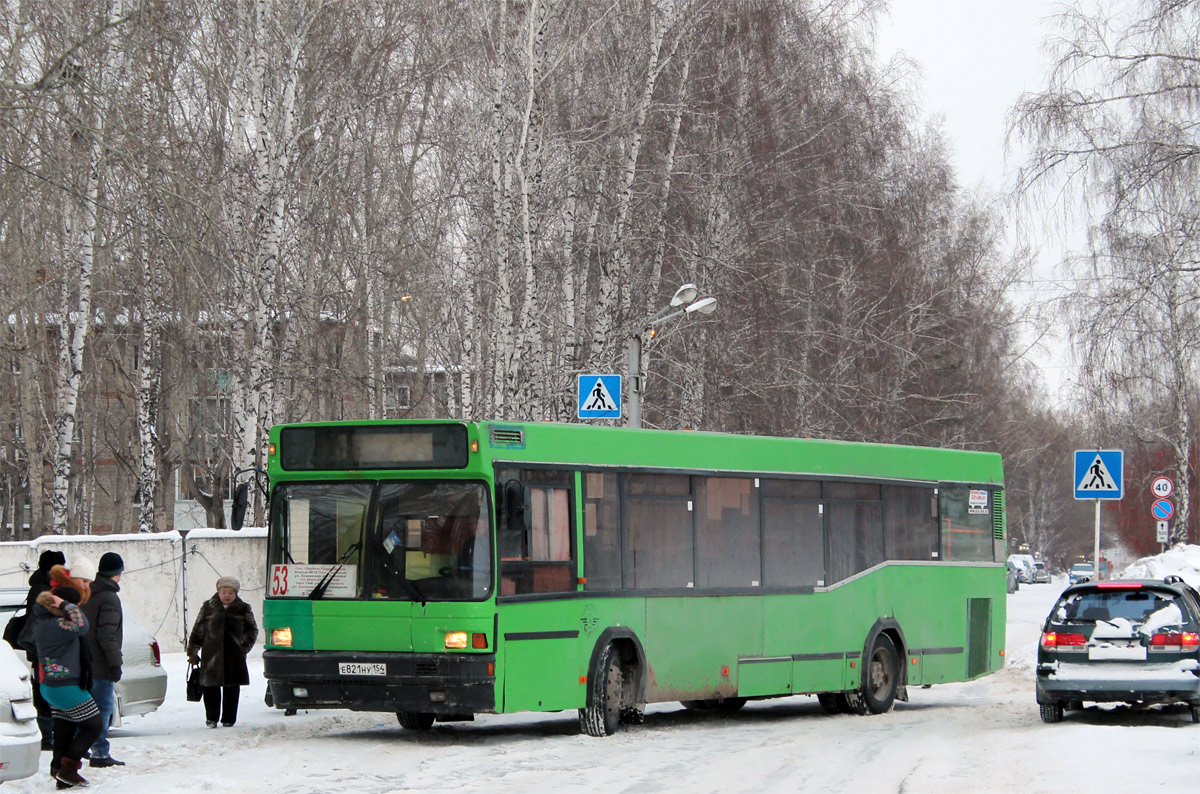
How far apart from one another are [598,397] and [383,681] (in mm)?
11002

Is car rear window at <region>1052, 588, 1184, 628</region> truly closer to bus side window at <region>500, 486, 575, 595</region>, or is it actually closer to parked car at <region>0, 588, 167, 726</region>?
bus side window at <region>500, 486, 575, 595</region>

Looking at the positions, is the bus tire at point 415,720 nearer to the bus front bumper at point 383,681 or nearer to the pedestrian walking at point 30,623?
the bus front bumper at point 383,681

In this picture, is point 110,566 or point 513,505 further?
point 513,505

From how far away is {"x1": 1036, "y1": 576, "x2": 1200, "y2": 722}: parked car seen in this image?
15.8 meters

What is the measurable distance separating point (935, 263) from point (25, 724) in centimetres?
4266

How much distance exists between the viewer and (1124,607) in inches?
640

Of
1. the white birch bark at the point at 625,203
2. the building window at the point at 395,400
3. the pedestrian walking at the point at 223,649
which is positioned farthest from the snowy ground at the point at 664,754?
the building window at the point at 395,400

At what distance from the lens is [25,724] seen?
9992 millimetres

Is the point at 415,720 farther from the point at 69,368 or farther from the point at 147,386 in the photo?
the point at 147,386

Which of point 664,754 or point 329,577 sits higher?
point 329,577

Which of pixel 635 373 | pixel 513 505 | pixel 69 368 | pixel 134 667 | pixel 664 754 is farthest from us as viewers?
pixel 69 368

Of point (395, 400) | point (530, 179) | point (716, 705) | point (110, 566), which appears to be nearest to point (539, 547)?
point (110, 566)

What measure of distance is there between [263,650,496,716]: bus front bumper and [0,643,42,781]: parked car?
12.5 ft

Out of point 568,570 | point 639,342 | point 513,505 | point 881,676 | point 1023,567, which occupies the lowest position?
point 1023,567
